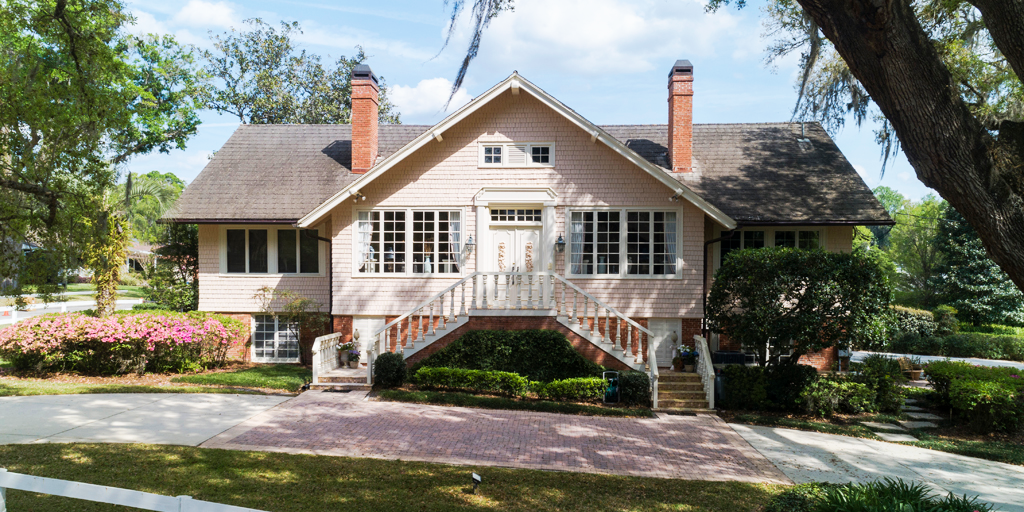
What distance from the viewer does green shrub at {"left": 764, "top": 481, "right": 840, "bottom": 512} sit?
6.20 meters

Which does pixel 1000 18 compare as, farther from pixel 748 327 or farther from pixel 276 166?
pixel 276 166

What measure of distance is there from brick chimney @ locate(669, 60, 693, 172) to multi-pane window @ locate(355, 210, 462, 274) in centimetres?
644

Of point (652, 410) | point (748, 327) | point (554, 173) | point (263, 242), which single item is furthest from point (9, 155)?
point (748, 327)

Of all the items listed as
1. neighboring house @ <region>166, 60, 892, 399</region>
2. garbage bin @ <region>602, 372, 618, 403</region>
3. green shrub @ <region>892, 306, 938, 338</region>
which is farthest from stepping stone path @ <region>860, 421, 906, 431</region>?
green shrub @ <region>892, 306, 938, 338</region>

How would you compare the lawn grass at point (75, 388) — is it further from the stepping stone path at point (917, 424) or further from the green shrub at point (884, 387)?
the stepping stone path at point (917, 424)

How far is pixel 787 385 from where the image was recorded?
12.4 metres

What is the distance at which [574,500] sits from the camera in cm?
687

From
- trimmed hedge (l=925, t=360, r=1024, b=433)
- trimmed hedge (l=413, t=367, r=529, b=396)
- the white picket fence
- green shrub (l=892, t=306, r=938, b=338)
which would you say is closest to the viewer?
the white picket fence

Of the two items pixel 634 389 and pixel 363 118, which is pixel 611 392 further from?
pixel 363 118

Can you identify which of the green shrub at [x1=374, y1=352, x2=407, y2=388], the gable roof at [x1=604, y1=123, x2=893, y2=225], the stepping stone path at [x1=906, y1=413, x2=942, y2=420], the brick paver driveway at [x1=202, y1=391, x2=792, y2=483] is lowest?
the stepping stone path at [x1=906, y1=413, x2=942, y2=420]

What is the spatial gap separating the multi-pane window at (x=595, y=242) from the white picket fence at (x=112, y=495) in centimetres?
1177

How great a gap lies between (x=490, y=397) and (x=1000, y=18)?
33.1 ft

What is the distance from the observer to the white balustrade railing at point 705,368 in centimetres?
1229

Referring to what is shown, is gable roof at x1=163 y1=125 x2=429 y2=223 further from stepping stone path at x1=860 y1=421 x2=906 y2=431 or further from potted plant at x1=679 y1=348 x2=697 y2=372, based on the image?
stepping stone path at x1=860 y1=421 x2=906 y2=431
